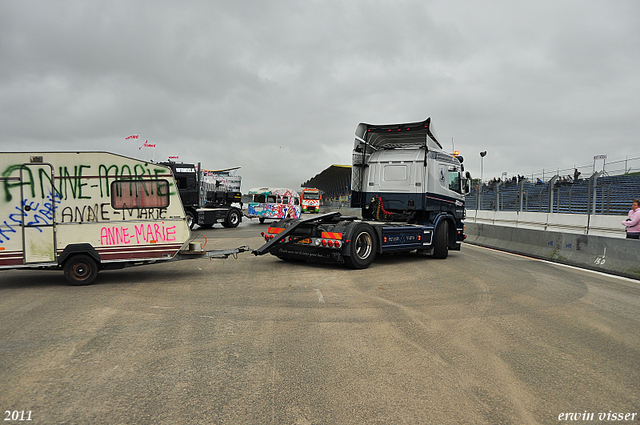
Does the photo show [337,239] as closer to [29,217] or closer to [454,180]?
[454,180]

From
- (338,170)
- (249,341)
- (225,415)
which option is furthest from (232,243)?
(338,170)

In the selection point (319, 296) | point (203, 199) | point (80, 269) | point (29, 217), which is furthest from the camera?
point (203, 199)

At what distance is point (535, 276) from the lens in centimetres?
937

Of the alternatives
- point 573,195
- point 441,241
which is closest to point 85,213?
point 441,241

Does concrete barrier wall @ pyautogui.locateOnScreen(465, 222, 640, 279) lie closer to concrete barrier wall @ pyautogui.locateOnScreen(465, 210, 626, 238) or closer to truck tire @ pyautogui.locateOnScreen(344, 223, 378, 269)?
concrete barrier wall @ pyautogui.locateOnScreen(465, 210, 626, 238)

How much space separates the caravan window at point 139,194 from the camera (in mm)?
8023

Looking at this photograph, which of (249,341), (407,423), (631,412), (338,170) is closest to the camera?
(407,423)

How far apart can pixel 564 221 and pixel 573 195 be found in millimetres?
1180

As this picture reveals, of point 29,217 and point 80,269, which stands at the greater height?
point 29,217

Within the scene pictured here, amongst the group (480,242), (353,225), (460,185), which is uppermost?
(460,185)

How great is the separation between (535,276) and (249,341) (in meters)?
7.03

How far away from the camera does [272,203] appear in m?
27.7

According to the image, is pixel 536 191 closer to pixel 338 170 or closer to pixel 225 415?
pixel 225 415

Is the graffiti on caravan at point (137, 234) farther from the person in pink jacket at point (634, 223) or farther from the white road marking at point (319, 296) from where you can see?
the person in pink jacket at point (634, 223)
